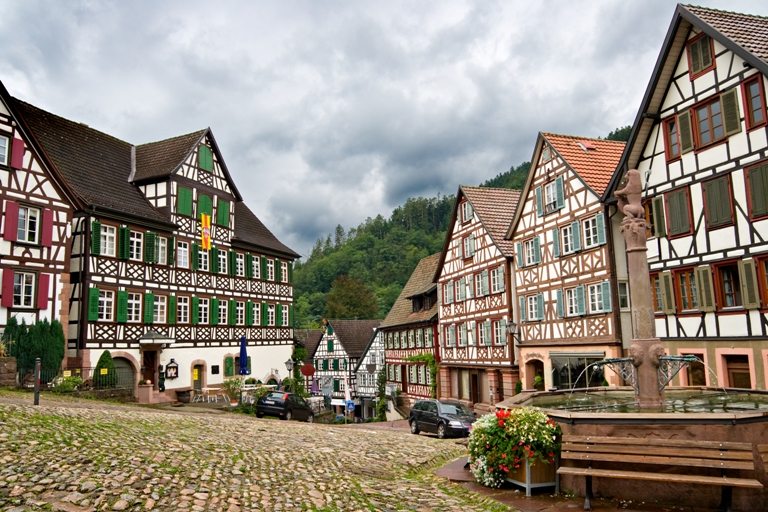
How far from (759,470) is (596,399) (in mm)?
5898

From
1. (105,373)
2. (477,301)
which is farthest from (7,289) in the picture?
(477,301)

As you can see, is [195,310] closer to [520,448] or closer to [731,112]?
[731,112]

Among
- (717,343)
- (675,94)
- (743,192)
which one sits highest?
(675,94)

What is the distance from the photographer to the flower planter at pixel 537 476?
9.73m

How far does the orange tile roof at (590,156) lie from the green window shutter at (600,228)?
1.03 m

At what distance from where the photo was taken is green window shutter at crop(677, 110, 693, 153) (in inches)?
877

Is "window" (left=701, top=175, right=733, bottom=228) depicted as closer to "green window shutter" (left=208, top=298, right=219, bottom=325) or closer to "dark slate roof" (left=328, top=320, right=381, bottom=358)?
"green window shutter" (left=208, top=298, right=219, bottom=325)

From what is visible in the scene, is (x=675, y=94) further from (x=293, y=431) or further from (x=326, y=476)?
(x=326, y=476)

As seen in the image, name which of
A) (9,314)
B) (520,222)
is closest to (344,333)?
(520,222)

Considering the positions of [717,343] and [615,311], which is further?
[615,311]

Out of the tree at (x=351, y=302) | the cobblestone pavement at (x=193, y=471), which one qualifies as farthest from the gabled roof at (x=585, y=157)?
the tree at (x=351, y=302)

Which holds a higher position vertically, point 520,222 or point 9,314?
point 520,222

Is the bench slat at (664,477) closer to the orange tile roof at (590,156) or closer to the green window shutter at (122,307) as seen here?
the orange tile roof at (590,156)

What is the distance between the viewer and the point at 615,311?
25547mm
